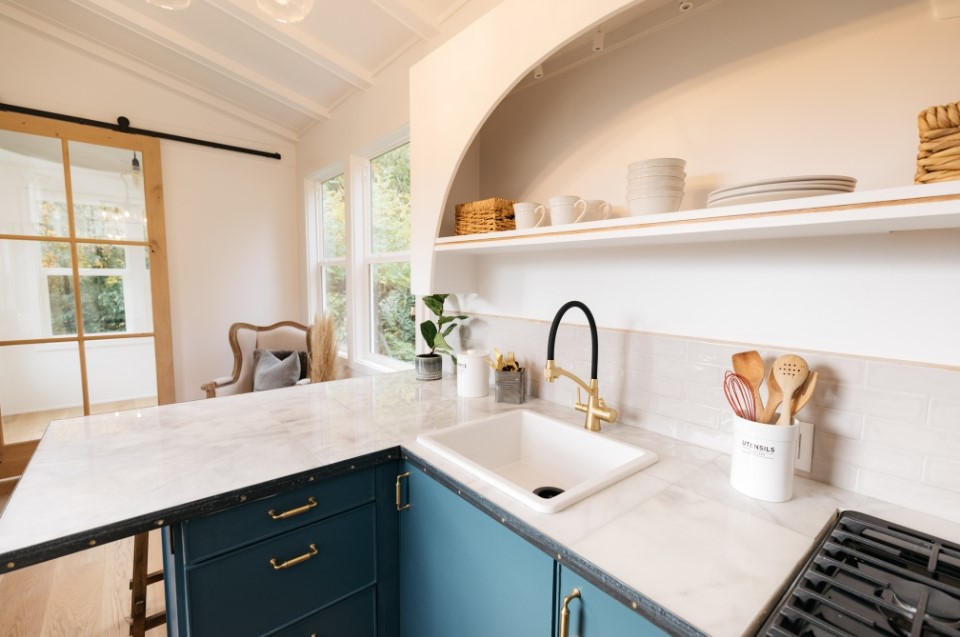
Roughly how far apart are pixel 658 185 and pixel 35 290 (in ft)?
12.2

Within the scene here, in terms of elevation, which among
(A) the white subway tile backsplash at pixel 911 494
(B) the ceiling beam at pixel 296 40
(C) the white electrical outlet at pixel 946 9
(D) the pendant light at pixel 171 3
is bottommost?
(A) the white subway tile backsplash at pixel 911 494

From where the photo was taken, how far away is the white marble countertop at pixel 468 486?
0.65 metres

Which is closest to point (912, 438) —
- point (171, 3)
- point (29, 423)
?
point (171, 3)

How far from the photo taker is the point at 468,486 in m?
0.93

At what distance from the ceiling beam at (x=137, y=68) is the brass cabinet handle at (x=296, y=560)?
3.50 meters

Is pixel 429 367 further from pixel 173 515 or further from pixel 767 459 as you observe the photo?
pixel 767 459

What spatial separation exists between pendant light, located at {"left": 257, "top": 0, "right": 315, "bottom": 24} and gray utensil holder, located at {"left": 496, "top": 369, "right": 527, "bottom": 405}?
131 centimetres

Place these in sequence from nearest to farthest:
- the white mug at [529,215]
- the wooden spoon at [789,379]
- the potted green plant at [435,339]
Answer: the wooden spoon at [789,379], the white mug at [529,215], the potted green plant at [435,339]

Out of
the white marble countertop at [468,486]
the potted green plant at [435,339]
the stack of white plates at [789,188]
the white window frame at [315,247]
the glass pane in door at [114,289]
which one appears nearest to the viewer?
the white marble countertop at [468,486]

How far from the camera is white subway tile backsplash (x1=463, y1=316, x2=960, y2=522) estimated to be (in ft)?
2.62

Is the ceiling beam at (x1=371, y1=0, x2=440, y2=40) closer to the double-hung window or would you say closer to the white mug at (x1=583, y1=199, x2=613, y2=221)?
the double-hung window

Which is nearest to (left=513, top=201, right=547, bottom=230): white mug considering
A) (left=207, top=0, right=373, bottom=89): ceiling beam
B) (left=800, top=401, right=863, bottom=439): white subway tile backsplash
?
(left=800, top=401, right=863, bottom=439): white subway tile backsplash

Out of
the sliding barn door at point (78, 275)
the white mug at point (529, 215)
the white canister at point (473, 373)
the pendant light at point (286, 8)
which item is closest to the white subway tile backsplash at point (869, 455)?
the white mug at point (529, 215)

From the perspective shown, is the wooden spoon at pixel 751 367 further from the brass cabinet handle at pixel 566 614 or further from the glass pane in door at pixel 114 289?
the glass pane in door at pixel 114 289
